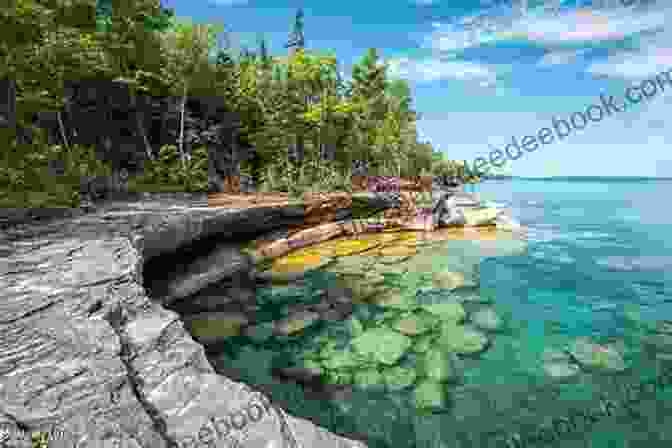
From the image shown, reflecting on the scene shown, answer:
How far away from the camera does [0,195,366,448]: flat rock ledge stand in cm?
167

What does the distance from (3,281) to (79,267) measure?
25.3 inches

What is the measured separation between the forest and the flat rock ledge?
549cm

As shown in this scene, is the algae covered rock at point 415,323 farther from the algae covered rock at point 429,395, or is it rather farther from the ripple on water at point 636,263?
the ripple on water at point 636,263

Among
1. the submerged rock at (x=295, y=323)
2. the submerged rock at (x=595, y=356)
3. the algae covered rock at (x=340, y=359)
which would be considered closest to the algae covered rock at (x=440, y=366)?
the algae covered rock at (x=340, y=359)

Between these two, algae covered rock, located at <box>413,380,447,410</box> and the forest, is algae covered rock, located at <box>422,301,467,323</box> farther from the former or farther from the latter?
the forest

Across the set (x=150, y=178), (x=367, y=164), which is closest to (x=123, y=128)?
(x=150, y=178)

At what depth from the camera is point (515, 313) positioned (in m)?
6.83

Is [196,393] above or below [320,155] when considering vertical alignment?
below

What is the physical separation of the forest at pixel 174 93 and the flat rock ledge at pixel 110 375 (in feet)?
18.0

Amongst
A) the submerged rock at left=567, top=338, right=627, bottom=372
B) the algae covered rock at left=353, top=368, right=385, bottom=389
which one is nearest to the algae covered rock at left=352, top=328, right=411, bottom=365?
the algae covered rock at left=353, top=368, right=385, bottom=389

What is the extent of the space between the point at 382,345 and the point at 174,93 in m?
19.0

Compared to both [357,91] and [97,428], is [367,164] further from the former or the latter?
[97,428]

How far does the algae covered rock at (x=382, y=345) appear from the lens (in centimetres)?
510

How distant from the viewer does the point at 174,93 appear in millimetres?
17953
